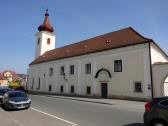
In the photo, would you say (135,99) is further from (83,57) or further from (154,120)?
(154,120)

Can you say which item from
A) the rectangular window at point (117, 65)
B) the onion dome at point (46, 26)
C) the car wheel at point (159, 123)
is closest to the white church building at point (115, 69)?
the rectangular window at point (117, 65)

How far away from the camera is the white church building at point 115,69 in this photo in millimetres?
22859

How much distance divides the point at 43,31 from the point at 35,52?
6.67 meters

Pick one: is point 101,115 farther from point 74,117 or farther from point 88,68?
point 88,68

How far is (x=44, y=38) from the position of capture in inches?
2103

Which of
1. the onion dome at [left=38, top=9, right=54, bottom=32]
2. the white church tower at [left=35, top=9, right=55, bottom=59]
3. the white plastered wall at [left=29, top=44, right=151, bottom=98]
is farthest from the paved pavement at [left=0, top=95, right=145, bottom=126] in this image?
the onion dome at [left=38, top=9, right=54, bottom=32]

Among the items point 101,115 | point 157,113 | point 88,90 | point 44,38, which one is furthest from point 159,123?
point 44,38

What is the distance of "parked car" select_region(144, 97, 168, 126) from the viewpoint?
287 inches

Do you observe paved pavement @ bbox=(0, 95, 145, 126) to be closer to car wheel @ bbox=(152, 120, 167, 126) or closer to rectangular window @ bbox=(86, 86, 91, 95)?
car wheel @ bbox=(152, 120, 167, 126)

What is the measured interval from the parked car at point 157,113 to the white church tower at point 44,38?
47758 mm

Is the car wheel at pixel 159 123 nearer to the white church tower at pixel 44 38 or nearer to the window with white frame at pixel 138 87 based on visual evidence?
the window with white frame at pixel 138 87

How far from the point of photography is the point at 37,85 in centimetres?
4875

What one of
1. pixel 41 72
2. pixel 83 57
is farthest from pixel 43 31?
pixel 83 57

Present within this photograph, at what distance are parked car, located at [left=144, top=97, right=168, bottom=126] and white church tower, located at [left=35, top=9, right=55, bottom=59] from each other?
47.8 m
